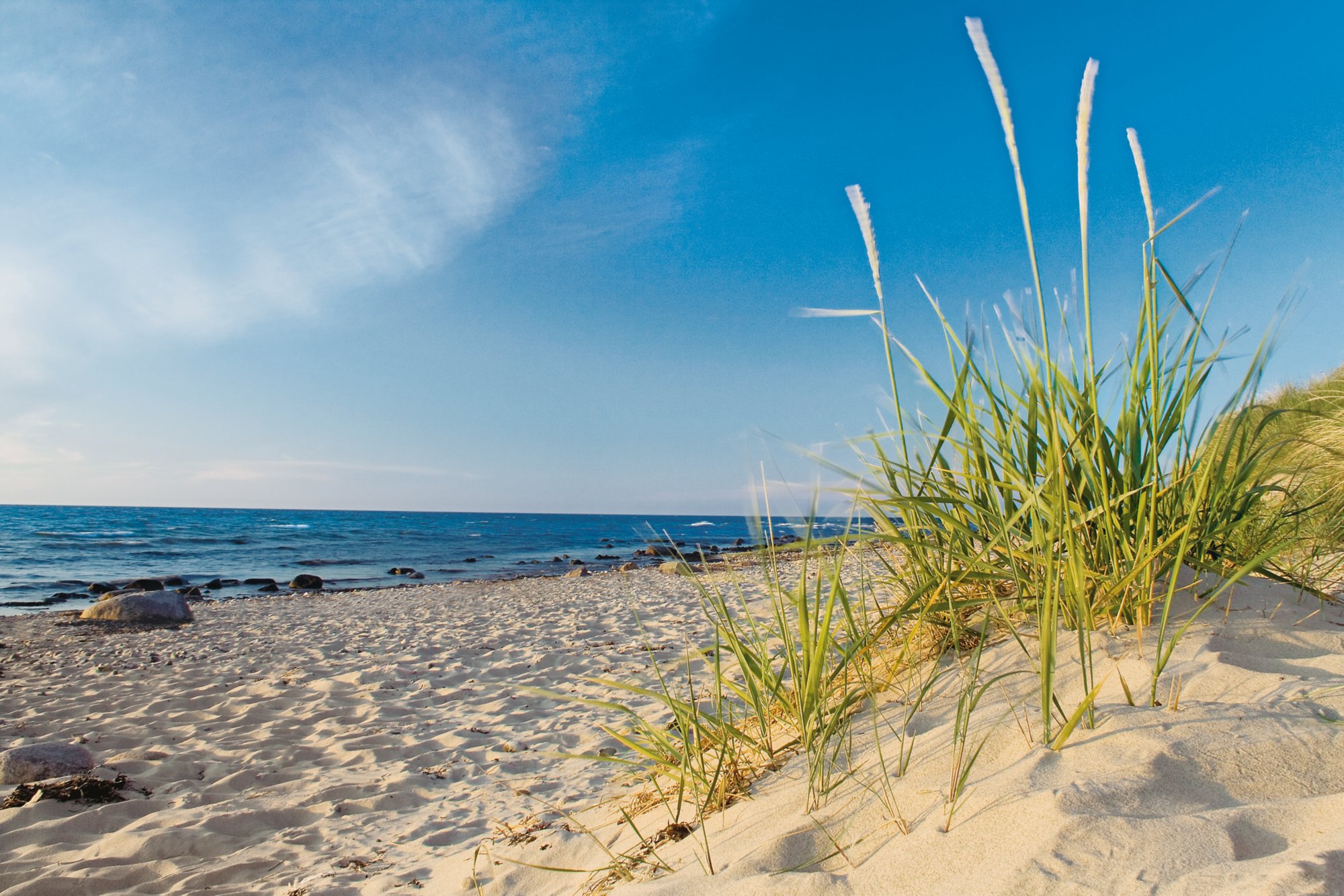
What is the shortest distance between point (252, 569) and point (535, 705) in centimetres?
1974

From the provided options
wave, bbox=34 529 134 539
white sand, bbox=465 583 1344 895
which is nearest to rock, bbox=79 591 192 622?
white sand, bbox=465 583 1344 895

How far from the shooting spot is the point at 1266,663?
171 centimetres

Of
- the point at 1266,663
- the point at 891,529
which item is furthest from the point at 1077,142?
the point at 1266,663

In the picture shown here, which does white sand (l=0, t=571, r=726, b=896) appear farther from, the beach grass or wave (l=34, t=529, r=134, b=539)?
wave (l=34, t=529, r=134, b=539)

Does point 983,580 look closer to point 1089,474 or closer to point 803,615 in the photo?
point 1089,474

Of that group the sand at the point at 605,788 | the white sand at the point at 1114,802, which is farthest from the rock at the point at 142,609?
the white sand at the point at 1114,802

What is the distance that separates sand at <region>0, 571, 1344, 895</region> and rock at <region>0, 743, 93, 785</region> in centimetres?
21

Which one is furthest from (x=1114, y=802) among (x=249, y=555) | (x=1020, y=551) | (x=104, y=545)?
(x=104, y=545)

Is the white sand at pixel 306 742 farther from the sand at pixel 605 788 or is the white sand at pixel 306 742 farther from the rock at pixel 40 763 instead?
the rock at pixel 40 763

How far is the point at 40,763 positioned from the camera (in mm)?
3439

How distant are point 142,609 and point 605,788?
10.9m

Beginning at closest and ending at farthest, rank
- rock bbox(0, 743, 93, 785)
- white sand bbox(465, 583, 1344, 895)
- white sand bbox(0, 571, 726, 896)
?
white sand bbox(465, 583, 1344, 895), white sand bbox(0, 571, 726, 896), rock bbox(0, 743, 93, 785)

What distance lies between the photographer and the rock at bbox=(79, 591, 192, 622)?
1038 centimetres

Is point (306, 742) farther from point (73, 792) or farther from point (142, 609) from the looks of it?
point (142, 609)
